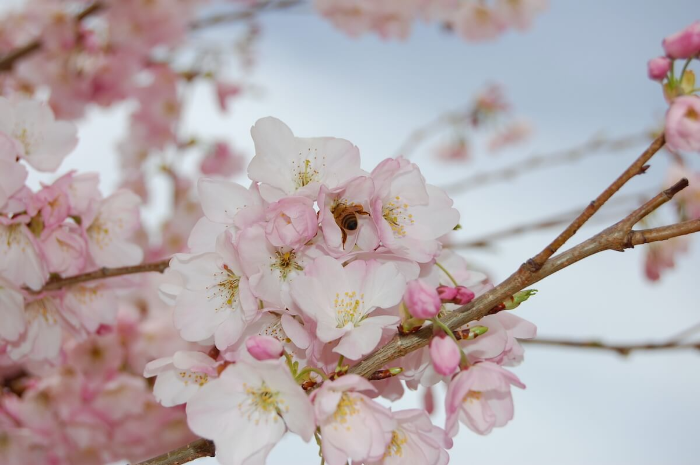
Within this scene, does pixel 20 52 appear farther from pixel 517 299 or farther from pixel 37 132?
pixel 517 299

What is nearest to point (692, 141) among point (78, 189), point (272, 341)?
point (272, 341)

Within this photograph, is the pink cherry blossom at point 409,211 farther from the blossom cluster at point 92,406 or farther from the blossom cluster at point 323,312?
the blossom cluster at point 92,406

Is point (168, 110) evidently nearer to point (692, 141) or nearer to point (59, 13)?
point (59, 13)

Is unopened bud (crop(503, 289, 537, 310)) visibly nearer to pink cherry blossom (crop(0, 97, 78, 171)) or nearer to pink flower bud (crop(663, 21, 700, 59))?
pink flower bud (crop(663, 21, 700, 59))

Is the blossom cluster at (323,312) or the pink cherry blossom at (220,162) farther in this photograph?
the pink cherry blossom at (220,162)

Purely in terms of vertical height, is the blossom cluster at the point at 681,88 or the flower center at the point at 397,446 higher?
the blossom cluster at the point at 681,88

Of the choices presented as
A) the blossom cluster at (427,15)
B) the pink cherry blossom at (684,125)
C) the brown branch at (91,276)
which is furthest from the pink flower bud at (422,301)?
the blossom cluster at (427,15)
